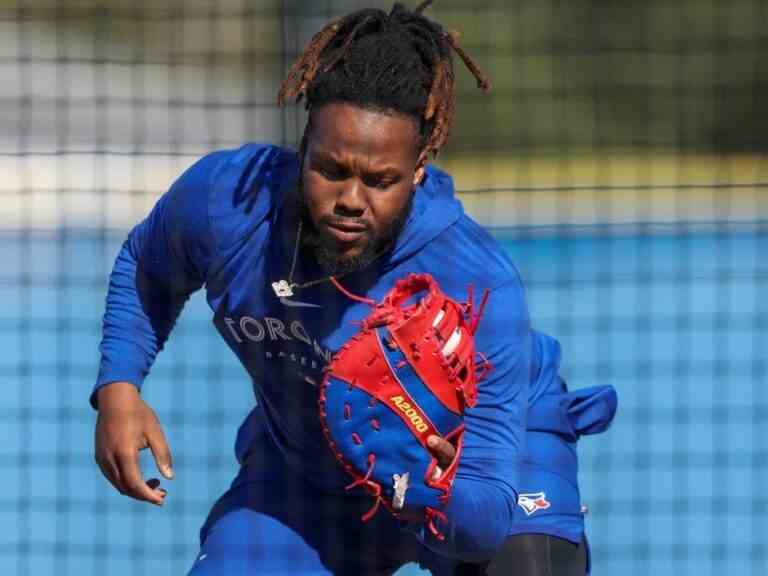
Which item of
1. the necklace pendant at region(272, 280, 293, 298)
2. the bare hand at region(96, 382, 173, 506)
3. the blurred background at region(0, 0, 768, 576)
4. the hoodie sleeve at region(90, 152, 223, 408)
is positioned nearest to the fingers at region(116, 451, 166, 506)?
the bare hand at region(96, 382, 173, 506)

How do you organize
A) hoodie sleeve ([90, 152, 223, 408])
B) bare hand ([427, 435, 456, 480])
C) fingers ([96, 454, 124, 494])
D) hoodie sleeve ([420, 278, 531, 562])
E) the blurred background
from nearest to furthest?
1. bare hand ([427, 435, 456, 480])
2. hoodie sleeve ([420, 278, 531, 562])
3. fingers ([96, 454, 124, 494])
4. hoodie sleeve ([90, 152, 223, 408])
5. the blurred background

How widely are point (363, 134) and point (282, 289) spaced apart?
1.02 ft

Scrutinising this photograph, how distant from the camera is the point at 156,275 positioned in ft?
8.56

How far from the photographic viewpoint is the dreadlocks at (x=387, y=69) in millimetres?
2293

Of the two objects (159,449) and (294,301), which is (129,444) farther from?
(294,301)

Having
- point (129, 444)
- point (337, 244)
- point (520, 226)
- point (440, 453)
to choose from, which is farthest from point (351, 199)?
point (520, 226)

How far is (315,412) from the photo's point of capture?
2.52 metres

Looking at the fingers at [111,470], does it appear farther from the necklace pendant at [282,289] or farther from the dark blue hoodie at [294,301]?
the necklace pendant at [282,289]

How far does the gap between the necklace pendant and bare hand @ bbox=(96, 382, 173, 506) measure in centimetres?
27

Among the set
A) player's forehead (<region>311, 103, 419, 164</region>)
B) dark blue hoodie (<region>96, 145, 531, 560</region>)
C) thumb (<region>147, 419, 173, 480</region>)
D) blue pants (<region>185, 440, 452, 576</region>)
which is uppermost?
player's forehead (<region>311, 103, 419, 164</region>)

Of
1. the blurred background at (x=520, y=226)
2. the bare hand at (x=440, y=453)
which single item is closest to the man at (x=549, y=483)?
the bare hand at (x=440, y=453)

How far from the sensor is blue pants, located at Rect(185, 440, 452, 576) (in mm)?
2527

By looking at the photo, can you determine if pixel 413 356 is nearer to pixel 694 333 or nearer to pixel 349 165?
pixel 349 165

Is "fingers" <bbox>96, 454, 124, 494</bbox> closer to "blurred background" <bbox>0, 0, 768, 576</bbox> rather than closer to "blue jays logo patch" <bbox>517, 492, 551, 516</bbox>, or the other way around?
"blue jays logo patch" <bbox>517, 492, 551, 516</bbox>
